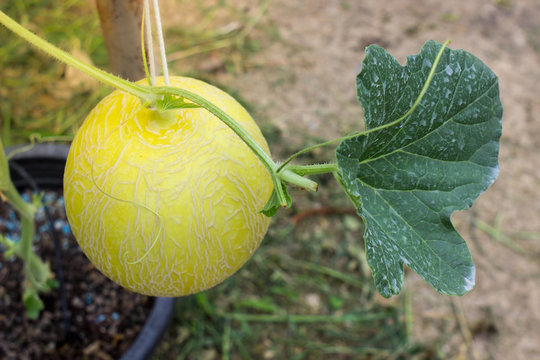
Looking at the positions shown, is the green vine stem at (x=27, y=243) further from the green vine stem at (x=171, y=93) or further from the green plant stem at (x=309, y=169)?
the green plant stem at (x=309, y=169)

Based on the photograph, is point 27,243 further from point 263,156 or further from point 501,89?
point 501,89

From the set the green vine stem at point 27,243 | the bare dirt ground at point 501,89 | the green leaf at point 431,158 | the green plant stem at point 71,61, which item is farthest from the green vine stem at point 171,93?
the bare dirt ground at point 501,89

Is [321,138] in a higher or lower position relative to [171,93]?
higher

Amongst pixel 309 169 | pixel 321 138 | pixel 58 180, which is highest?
pixel 321 138

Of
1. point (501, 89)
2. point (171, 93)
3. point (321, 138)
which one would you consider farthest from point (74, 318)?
point (501, 89)

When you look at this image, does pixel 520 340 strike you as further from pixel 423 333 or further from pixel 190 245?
pixel 190 245
